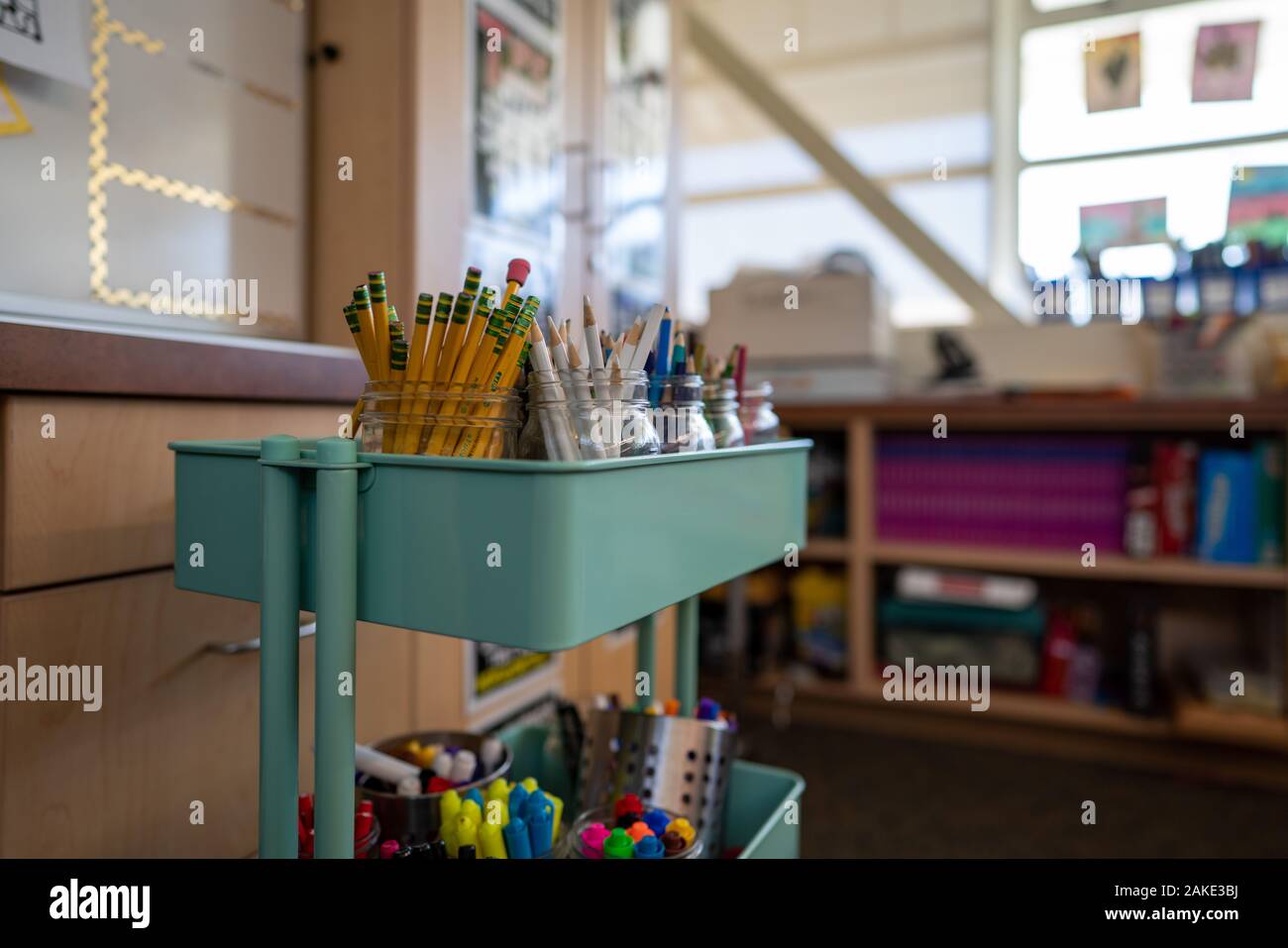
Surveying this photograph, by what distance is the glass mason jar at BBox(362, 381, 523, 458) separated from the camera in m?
0.65

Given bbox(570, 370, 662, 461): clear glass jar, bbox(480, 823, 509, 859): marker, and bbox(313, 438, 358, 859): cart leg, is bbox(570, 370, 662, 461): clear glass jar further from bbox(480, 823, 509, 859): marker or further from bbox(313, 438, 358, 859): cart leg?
bbox(480, 823, 509, 859): marker

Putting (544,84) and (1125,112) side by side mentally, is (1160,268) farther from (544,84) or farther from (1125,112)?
(544,84)

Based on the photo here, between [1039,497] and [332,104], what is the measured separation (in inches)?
77.3

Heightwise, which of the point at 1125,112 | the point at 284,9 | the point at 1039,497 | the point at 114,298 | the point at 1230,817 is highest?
the point at 1125,112

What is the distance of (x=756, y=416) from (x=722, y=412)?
0.11 meters

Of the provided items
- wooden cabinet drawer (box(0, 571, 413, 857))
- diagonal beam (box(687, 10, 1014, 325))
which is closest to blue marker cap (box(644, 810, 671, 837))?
wooden cabinet drawer (box(0, 571, 413, 857))

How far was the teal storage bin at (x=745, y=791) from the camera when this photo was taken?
887 millimetres

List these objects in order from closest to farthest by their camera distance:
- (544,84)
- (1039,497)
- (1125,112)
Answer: (544,84), (1039,497), (1125,112)

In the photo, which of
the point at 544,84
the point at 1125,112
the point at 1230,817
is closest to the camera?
the point at 544,84

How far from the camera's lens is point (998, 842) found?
175 centimetres

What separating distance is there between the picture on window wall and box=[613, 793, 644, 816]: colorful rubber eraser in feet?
8.79

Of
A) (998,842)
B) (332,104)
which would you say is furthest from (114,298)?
(998,842)

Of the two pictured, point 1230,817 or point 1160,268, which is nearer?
point 1230,817

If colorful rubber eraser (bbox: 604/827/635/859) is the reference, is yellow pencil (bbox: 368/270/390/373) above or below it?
above
